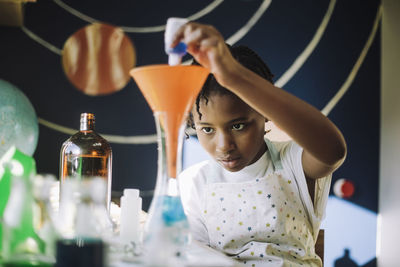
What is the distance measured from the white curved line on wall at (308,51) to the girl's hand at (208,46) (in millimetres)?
1380

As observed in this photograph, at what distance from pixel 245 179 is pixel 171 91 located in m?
0.47

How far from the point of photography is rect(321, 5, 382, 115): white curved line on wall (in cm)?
192

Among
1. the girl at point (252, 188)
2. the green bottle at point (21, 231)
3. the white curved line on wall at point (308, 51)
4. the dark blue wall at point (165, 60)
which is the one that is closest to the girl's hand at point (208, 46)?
the girl at point (252, 188)

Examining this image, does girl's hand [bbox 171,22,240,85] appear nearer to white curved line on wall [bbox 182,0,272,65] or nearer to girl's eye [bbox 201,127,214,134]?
girl's eye [bbox 201,127,214,134]

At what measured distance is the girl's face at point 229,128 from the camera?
82cm

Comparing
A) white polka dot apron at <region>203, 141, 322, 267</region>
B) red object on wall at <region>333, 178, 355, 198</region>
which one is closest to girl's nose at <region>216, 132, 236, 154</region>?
white polka dot apron at <region>203, 141, 322, 267</region>

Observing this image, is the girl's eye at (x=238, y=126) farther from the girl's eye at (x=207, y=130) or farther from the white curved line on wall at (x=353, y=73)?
the white curved line on wall at (x=353, y=73)

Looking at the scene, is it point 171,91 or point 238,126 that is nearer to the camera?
point 171,91

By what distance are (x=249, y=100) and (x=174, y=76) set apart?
15 cm

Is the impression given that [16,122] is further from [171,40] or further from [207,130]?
[171,40]

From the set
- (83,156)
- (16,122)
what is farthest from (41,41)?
(83,156)

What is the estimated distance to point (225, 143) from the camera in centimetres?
83

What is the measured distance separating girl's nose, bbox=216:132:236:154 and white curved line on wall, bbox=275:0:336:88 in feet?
3.76

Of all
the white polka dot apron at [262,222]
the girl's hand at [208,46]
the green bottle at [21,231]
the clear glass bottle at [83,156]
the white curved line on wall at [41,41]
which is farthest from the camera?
the white curved line on wall at [41,41]
